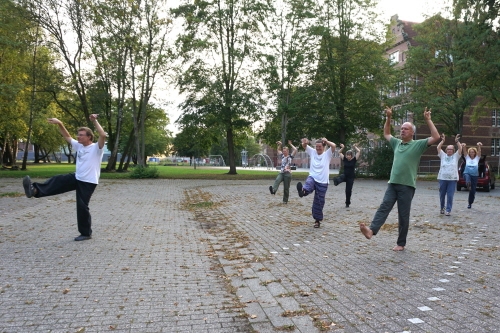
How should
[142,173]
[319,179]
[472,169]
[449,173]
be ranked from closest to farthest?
[319,179], [449,173], [472,169], [142,173]

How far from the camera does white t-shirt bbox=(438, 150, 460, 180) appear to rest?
1057 cm

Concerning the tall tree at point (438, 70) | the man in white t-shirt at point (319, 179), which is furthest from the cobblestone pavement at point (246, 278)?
the tall tree at point (438, 70)

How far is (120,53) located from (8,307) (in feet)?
91.9

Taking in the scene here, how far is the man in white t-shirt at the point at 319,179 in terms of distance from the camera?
8.82 meters

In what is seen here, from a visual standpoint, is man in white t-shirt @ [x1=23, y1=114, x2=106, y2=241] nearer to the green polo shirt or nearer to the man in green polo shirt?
the man in green polo shirt

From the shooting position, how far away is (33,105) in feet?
107

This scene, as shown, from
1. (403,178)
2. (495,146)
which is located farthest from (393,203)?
(495,146)

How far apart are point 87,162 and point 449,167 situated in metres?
8.79

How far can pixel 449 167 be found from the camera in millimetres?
10672

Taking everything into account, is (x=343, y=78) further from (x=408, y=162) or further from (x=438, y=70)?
(x=408, y=162)

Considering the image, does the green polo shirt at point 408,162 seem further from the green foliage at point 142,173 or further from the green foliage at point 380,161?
the green foliage at point 380,161

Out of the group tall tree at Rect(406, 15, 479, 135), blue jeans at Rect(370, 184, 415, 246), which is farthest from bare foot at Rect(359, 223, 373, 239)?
tall tree at Rect(406, 15, 479, 135)

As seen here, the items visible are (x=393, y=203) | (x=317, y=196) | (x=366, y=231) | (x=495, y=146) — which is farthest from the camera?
(x=495, y=146)

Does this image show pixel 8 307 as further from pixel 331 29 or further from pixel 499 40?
pixel 331 29
